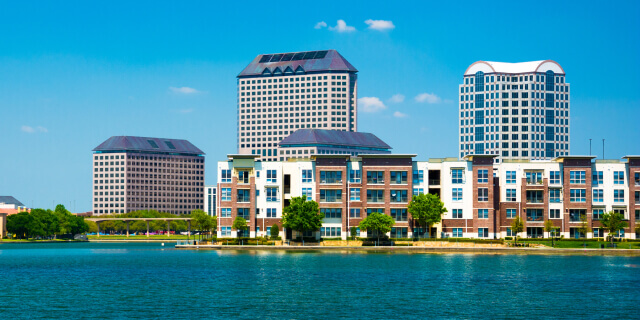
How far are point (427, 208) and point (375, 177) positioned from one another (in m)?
13.0

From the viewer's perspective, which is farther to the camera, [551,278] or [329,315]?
[551,278]

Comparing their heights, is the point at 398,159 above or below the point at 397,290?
above

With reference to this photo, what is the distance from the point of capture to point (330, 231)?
170250 mm

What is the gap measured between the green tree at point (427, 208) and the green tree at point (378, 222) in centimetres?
474

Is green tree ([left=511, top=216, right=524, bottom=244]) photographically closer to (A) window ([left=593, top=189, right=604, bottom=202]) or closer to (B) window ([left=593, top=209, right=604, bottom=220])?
(B) window ([left=593, top=209, right=604, bottom=220])

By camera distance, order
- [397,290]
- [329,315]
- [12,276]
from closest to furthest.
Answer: [329,315], [397,290], [12,276]

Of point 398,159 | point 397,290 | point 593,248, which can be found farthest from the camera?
point 398,159

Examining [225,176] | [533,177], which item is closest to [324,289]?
[225,176]

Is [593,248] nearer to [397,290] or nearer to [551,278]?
[551,278]

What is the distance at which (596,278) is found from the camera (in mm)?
99688

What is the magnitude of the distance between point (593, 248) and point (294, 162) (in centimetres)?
5787

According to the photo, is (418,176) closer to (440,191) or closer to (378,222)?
(440,191)

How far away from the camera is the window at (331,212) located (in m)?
170

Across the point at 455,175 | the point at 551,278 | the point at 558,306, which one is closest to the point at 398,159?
the point at 455,175
